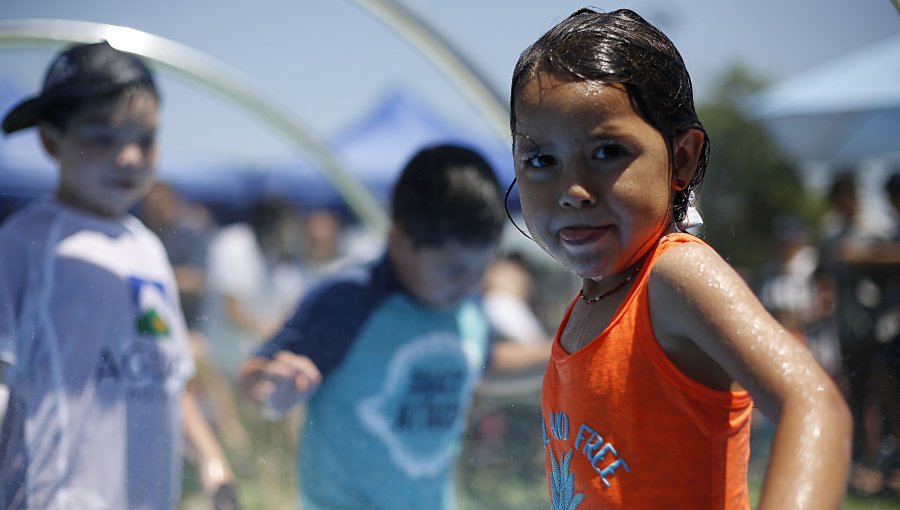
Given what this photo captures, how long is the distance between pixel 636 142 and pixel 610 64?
0.11 metres

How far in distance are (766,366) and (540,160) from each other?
1.41ft

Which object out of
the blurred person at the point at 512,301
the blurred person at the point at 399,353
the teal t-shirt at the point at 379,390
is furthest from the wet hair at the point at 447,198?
the blurred person at the point at 512,301

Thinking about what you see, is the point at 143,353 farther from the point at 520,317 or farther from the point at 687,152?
the point at 520,317

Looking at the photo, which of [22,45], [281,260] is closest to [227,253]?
[281,260]

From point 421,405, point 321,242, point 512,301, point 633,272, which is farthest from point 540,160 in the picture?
point 321,242

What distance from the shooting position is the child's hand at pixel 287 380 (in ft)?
8.70

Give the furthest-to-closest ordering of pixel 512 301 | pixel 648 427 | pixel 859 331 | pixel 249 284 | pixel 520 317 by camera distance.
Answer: pixel 249 284, pixel 512 301, pixel 520 317, pixel 859 331, pixel 648 427

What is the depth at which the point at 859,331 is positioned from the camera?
2971 millimetres

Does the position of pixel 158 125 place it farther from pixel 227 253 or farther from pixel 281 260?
pixel 281 260

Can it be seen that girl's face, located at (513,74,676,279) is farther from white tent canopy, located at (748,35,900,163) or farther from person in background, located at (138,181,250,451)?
white tent canopy, located at (748,35,900,163)

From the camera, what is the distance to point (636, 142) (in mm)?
1305

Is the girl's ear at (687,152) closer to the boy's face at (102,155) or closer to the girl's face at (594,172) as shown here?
the girl's face at (594,172)

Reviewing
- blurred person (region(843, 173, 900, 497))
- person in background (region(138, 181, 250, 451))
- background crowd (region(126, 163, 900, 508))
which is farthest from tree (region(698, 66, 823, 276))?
person in background (region(138, 181, 250, 451))

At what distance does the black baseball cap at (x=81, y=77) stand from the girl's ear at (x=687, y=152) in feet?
5.44
